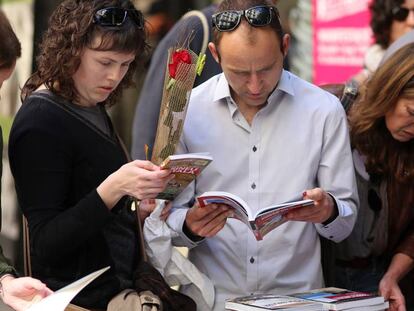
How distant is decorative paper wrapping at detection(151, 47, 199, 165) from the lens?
3398mm

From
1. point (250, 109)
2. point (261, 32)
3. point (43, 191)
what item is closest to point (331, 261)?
point (250, 109)

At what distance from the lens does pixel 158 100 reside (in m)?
4.99

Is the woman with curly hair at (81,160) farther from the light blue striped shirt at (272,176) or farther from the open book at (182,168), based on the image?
the light blue striped shirt at (272,176)

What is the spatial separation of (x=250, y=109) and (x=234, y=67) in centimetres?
25

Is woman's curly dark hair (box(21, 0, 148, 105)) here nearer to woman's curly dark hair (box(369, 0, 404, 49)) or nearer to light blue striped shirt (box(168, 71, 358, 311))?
light blue striped shirt (box(168, 71, 358, 311))

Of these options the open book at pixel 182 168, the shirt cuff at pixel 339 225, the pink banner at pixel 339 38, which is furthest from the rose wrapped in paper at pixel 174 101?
the pink banner at pixel 339 38

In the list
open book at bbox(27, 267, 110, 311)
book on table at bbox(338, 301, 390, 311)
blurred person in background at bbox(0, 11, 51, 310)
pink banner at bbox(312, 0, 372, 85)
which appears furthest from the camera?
pink banner at bbox(312, 0, 372, 85)

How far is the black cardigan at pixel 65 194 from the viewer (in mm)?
3283

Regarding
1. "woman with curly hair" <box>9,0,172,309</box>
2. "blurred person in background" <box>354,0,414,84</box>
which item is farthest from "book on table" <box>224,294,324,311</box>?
"blurred person in background" <box>354,0,414,84</box>

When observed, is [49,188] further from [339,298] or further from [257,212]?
[339,298]

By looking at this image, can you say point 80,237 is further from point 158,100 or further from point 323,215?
point 158,100

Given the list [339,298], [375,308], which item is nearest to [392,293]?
[375,308]

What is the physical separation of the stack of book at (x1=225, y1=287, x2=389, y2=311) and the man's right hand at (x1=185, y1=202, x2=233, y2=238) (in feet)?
0.90

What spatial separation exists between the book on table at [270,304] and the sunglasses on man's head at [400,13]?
2.37 metres
